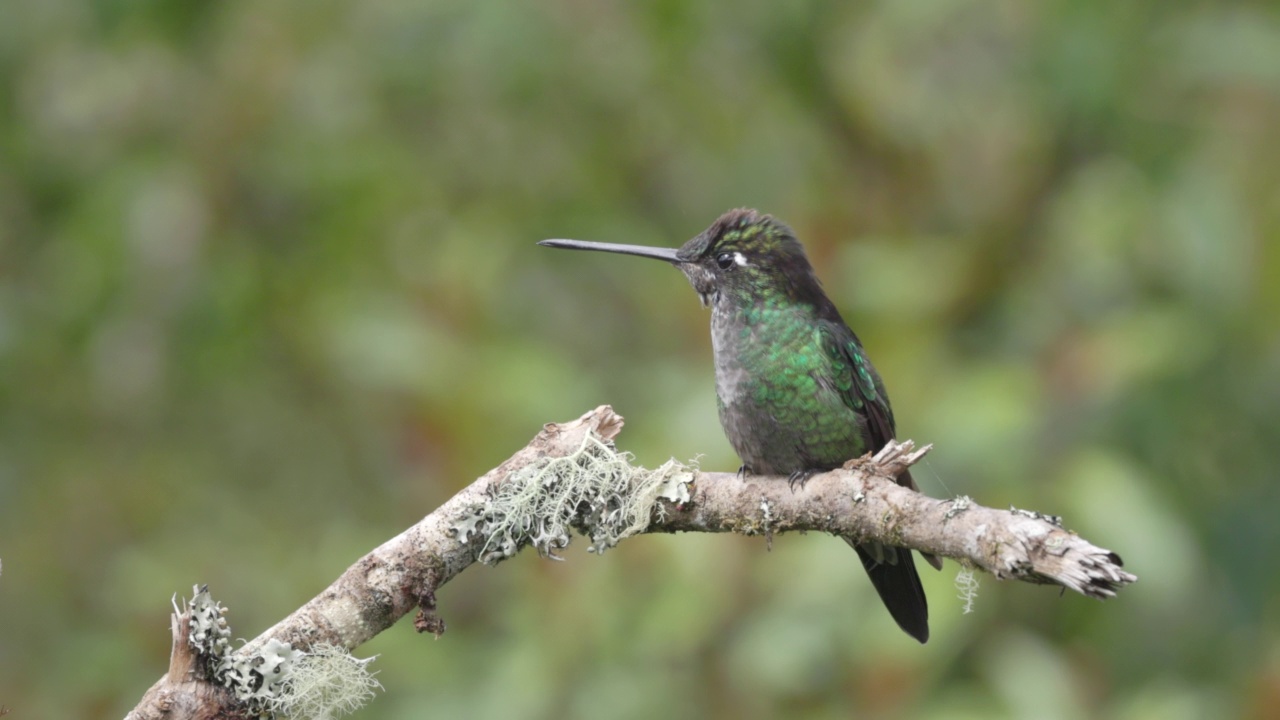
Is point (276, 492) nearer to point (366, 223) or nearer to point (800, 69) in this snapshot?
point (366, 223)

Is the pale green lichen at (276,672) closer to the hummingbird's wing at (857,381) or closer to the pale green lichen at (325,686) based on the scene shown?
the pale green lichen at (325,686)

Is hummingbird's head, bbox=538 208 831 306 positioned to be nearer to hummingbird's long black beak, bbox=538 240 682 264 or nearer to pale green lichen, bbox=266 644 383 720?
hummingbird's long black beak, bbox=538 240 682 264

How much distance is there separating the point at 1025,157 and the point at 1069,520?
216cm

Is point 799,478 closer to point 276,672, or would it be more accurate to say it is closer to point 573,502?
point 573,502

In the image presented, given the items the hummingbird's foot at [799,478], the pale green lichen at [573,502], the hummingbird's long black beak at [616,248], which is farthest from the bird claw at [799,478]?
the hummingbird's long black beak at [616,248]

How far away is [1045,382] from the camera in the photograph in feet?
18.1

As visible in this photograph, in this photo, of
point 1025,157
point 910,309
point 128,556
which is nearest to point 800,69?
point 1025,157

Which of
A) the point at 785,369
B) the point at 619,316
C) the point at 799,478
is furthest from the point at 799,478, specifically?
the point at 619,316

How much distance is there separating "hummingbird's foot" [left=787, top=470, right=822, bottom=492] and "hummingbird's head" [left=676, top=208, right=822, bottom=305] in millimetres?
669

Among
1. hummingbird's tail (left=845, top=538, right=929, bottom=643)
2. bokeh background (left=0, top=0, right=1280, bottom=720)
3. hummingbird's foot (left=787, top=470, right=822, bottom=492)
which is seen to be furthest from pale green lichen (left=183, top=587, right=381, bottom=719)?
bokeh background (left=0, top=0, right=1280, bottom=720)

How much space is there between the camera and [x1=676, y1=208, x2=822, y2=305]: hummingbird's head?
13.8 feet

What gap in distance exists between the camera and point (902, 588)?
13.2 feet

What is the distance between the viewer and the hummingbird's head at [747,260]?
4.20 m

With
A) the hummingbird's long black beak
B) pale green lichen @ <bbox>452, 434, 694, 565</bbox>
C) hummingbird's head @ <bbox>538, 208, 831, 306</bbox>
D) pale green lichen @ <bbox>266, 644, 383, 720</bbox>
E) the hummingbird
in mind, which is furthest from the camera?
hummingbird's head @ <bbox>538, 208, 831, 306</bbox>
